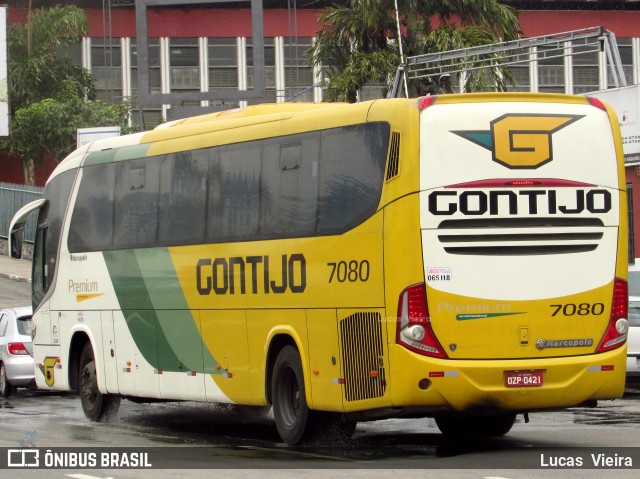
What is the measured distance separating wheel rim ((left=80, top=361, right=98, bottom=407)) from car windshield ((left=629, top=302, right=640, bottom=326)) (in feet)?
26.2

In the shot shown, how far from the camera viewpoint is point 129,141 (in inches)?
707

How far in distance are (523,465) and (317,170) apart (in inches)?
148

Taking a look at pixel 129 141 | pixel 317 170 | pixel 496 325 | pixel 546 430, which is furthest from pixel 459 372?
pixel 129 141

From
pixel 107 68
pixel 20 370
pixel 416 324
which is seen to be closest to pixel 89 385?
pixel 20 370

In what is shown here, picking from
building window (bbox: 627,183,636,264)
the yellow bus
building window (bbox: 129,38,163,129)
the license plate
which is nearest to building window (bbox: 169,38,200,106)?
building window (bbox: 129,38,163,129)

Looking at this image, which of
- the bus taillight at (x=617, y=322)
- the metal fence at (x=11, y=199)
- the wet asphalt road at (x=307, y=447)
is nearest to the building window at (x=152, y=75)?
the metal fence at (x=11, y=199)

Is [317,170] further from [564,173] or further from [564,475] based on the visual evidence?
[564,475]

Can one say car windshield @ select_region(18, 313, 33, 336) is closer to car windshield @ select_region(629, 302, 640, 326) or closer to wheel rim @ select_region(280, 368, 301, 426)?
wheel rim @ select_region(280, 368, 301, 426)

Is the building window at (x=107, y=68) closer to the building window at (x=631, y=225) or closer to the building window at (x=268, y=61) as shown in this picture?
the building window at (x=268, y=61)

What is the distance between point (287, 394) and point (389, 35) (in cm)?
3061

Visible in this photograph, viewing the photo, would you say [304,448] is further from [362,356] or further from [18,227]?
[18,227]

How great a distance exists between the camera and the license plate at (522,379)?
41.8 ft

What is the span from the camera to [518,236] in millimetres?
12961

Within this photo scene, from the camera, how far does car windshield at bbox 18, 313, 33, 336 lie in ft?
74.9
